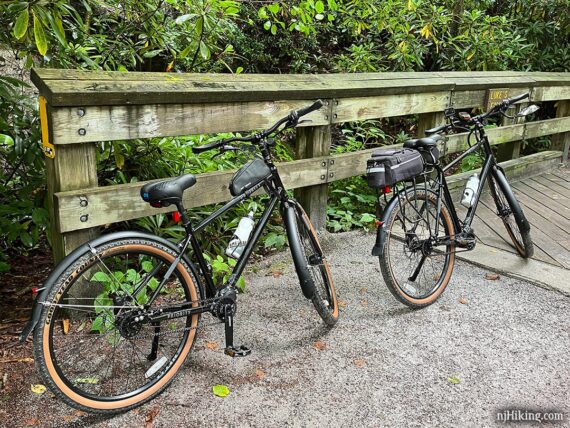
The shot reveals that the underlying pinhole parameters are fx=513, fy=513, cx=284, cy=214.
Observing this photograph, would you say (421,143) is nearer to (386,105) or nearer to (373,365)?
(386,105)

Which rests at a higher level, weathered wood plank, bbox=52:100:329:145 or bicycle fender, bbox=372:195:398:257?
weathered wood plank, bbox=52:100:329:145

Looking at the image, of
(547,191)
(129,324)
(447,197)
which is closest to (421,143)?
(447,197)

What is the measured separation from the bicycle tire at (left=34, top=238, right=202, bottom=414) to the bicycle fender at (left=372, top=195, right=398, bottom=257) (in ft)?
3.65

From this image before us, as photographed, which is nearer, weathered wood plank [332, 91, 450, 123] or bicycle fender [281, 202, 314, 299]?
bicycle fender [281, 202, 314, 299]

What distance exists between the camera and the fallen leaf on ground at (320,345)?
2.86m

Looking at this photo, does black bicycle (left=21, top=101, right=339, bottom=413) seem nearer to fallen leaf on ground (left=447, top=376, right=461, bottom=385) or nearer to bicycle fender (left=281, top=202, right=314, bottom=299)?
bicycle fender (left=281, top=202, right=314, bottom=299)

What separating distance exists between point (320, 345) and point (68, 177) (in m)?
1.63

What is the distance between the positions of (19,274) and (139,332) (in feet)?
6.54

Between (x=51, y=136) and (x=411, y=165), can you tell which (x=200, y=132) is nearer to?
(x=51, y=136)

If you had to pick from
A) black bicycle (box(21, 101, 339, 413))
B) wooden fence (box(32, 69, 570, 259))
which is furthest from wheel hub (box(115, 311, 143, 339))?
wooden fence (box(32, 69, 570, 259))

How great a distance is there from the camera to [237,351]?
2.61 meters

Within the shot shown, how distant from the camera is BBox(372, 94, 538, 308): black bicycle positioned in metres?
3.18

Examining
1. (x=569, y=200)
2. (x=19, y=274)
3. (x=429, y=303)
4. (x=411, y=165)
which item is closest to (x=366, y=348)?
(x=429, y=303)

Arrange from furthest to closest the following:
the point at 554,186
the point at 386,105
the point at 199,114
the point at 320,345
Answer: the point at 554,186 → the point at 386,105 → the point at 199,114 → the point at 320,345
